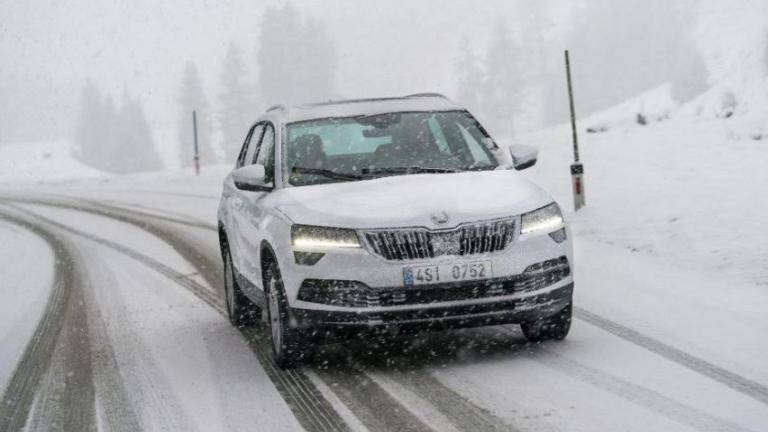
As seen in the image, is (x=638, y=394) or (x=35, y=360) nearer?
(x=638, y=394)

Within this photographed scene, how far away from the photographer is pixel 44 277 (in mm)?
12938

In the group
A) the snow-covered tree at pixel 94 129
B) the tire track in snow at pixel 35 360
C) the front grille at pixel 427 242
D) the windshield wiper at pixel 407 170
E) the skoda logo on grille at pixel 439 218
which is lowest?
the tire track in snow at pixel 35 360

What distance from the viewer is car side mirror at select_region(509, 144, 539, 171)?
7523mm

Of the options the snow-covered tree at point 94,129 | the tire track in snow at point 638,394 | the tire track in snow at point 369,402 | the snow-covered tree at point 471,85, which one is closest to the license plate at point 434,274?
the tire track in snow at point 369,402

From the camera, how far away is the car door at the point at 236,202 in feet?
26.6

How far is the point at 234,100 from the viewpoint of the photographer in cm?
9275

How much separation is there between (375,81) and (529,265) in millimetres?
165449

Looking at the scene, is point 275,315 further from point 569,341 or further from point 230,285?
point 230,285

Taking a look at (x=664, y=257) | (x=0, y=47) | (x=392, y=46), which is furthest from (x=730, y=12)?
(x=0, y=47)

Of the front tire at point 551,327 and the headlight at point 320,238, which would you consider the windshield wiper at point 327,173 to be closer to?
the headlight at point 320,238

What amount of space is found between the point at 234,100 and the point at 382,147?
86830 millimetres

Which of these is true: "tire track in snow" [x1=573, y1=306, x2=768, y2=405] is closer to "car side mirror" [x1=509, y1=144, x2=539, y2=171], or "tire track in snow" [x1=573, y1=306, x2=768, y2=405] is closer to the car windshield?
"car side mirror" [x1=509, y1=144, x2=539, y2=171]

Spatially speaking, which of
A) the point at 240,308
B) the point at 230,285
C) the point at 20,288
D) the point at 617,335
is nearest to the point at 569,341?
the point at 617,335

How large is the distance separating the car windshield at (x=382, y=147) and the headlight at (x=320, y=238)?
2.61 feet
